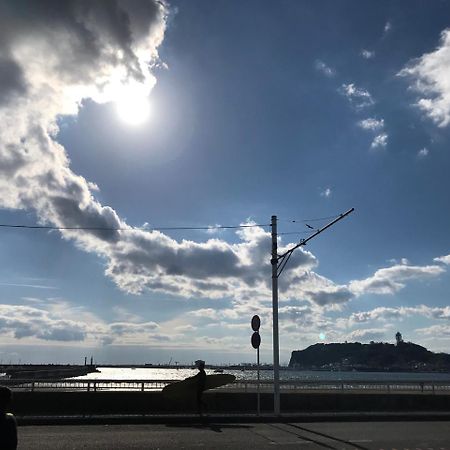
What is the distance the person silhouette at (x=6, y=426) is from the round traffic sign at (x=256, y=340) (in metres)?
13.6

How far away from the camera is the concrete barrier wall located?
1789 cm

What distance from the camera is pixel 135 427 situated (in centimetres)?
1550

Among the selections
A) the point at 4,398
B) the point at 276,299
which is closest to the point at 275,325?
the point at 276,299

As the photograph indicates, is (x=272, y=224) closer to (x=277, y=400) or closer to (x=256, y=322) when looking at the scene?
(x=256, y=322)

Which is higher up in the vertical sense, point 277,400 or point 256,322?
point 256,322

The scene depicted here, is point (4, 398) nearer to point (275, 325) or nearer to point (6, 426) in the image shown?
point (6, 426)

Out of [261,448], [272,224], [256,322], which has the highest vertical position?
[272,224]

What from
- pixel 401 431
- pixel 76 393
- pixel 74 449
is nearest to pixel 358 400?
pixel 401 431

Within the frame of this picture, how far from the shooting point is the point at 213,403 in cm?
1953

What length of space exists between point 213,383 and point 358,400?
634 centimetres

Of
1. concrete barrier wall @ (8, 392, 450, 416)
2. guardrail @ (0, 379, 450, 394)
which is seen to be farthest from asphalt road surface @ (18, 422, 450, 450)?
guardrail @ (0, 379, 450, 394)

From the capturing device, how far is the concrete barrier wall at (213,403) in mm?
17891

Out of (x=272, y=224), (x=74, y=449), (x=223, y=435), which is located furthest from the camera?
(x=272, y=224)

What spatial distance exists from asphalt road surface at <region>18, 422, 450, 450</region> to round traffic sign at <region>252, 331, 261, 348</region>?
2.70 meters
